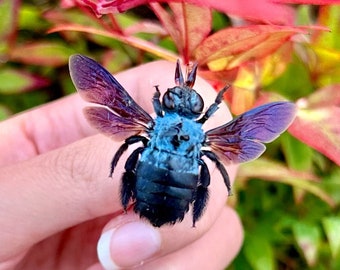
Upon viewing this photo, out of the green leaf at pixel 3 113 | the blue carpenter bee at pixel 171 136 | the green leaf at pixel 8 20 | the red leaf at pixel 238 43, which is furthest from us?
the green leaf at pixel 3 113

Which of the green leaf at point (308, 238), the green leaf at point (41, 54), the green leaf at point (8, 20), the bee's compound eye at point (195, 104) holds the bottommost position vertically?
the green leaf at point (308, 238)

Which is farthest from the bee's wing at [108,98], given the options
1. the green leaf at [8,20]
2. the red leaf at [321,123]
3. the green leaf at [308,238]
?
the green leaf at [308,238]

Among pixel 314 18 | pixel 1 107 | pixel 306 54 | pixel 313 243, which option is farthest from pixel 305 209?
pixel 1 107

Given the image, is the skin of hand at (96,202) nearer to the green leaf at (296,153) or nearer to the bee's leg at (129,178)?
the bee's leg at (129,178)

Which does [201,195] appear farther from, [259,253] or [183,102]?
[259,253]

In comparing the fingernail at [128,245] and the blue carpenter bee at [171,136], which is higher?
the blue carpenter bee at [171,136]

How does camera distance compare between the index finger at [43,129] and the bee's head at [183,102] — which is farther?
the index finger at [43,129]

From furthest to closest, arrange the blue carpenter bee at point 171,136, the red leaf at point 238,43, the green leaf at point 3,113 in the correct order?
the green leaf at point 3,113
the red leaf at point 238,43
the blue carpenter bee at point 171,136

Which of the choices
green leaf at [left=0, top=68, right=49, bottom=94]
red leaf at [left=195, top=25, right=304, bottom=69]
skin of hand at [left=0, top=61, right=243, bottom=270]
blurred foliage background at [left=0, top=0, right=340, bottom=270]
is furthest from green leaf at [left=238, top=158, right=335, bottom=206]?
green leaf at [left=0, top=68, right=49, bottom=94]
